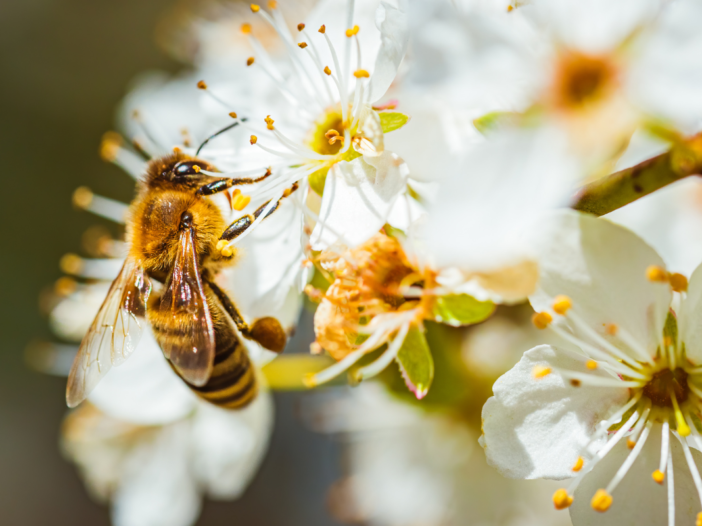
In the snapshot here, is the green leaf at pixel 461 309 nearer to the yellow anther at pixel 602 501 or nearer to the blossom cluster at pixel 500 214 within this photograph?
the blossom cluster at pixel 500 214

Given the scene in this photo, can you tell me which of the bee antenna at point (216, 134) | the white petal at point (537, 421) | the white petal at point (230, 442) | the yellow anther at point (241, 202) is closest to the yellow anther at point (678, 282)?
the white petal at point (537, 421)

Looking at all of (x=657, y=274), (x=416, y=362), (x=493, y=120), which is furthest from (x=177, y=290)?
(x=657, y=274)

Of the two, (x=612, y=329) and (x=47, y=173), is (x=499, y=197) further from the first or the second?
(x=47, y=173)

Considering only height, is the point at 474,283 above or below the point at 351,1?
below

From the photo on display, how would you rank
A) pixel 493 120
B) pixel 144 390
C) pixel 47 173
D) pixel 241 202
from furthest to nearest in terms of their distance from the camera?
1. pixel 47 173
2. pixel 144 390
3. pixel 241 202
4. pixel 493 120

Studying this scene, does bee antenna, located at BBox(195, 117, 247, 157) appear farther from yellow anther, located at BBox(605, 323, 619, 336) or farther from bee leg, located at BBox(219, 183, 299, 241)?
→ yellow anther, located at BBox(605, 323, 619, 336)

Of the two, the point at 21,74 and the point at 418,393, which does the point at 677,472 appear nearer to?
the point at 418,393

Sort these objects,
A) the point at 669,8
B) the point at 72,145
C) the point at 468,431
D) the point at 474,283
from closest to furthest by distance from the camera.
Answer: the point at 669,8 < the point at 474,283 < the point at 468,431 < the point at 72,145

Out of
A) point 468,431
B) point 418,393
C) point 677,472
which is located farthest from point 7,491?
point 677,472
